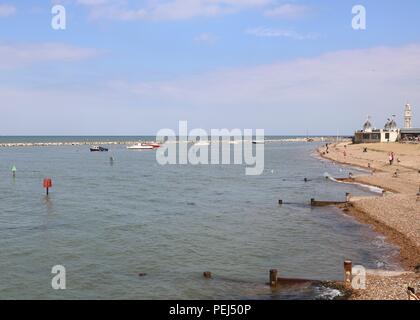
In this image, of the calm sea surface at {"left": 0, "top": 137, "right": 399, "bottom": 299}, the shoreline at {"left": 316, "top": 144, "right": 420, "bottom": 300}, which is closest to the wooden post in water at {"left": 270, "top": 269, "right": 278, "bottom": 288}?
the calm sea surface at {"left": 0, "top": 137, "right": 399, "bottom": 299}

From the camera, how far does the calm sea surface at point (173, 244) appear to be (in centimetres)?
1897

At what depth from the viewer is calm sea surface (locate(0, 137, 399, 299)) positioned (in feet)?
62.2

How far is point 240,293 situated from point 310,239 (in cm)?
1005

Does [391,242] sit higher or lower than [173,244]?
higher

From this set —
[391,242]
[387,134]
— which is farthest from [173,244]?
[387,134]

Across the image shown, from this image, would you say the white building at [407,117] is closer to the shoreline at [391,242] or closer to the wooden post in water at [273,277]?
the shoreline at [391,242]

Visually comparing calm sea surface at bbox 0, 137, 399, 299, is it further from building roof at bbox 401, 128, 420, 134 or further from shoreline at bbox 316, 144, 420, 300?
building roof at bbox 401, 128, 420, 134

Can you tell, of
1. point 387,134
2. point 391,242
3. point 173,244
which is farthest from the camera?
point 387,134

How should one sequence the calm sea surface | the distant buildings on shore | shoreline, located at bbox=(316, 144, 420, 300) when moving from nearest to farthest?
shoreline, located at bbox=(316, 144, 420, 300)
the calm sea surface
the distant buildings on shore

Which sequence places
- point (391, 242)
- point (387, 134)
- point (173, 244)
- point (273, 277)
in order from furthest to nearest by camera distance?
point (387, 134) → point (173, 244) → point (391, 242) → point (273, 277)

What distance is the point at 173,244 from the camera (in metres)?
25.9

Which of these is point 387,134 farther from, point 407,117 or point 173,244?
point 173,244

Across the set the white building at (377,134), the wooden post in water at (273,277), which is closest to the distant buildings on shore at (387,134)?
the white building at (377,134)

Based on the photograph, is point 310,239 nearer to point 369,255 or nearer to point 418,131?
point 369,255
